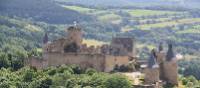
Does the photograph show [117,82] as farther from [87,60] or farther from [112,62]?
[87,60]

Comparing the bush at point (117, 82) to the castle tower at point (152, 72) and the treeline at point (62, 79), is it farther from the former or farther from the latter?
the castle tower at point (152, 72)

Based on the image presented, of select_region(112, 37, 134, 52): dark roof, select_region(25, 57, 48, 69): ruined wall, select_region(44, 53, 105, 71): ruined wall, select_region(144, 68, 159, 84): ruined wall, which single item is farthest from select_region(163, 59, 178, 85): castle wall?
select_region(25, 57, 48, 69): ruined wall

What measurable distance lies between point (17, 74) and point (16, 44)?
52463mm

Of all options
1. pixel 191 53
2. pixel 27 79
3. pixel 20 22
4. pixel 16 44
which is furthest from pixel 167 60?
pixel 20 22

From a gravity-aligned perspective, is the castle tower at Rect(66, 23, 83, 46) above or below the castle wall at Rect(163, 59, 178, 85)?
above

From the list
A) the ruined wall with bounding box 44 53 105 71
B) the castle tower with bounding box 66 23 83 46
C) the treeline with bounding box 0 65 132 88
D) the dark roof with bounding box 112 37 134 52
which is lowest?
the treeline with bounding box 0 65 132 88

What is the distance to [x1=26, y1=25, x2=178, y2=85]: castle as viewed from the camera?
89.1m

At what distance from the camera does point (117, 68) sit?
9269cm

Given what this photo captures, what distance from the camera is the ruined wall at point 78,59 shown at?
3634 inches

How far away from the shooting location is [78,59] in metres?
93.5

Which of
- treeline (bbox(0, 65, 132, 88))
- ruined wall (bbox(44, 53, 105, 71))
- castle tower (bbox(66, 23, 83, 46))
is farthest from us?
castle tower (bbox(66, 23, 83, 46))

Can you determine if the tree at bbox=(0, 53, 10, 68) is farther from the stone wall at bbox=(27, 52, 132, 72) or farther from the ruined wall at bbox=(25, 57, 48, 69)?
the stone wall at bbox=(27, 52, 132, 72)

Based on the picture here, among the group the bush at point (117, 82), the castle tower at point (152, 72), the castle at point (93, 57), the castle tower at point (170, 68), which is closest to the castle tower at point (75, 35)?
the castle at point (93, 57)

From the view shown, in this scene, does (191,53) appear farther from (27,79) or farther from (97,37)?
(27,79)
